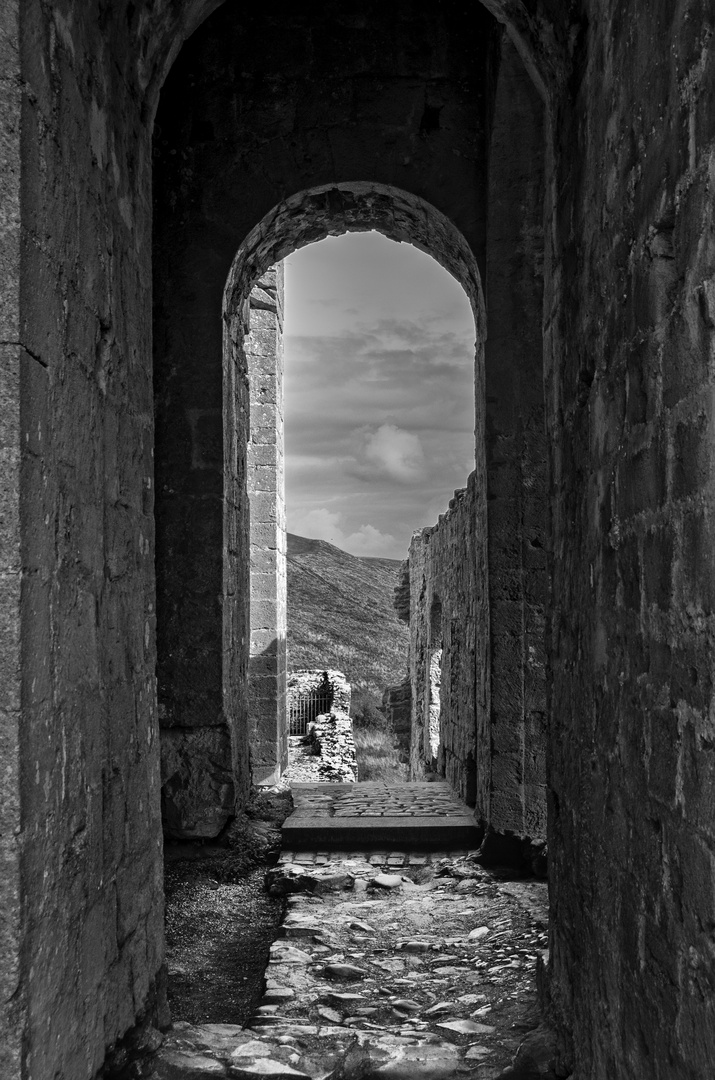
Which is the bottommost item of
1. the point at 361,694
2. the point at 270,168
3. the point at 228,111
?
the point at 361,694

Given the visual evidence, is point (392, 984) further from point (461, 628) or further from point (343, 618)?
point (343, 618)

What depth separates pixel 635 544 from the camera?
6.66 ft

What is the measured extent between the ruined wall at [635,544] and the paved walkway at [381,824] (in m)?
2.27

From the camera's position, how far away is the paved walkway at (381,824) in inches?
201

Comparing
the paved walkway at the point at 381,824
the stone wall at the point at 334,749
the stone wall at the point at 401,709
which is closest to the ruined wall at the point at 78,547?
the paved walkway at the point at 381,824

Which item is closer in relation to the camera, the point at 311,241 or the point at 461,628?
the point at 311,241

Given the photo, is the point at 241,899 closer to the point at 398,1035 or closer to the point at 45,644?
the point at 398,1035

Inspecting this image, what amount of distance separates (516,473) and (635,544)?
295cm

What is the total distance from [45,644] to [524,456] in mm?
3490

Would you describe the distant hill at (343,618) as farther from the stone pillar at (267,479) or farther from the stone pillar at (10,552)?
the stone pillar at (10,552)

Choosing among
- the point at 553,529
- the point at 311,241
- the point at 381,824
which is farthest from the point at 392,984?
the point at 311,241

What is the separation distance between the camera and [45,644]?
1904 mm

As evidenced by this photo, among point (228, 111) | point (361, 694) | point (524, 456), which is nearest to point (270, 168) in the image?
point (228, 111)

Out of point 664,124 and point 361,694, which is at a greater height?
point 664,124
